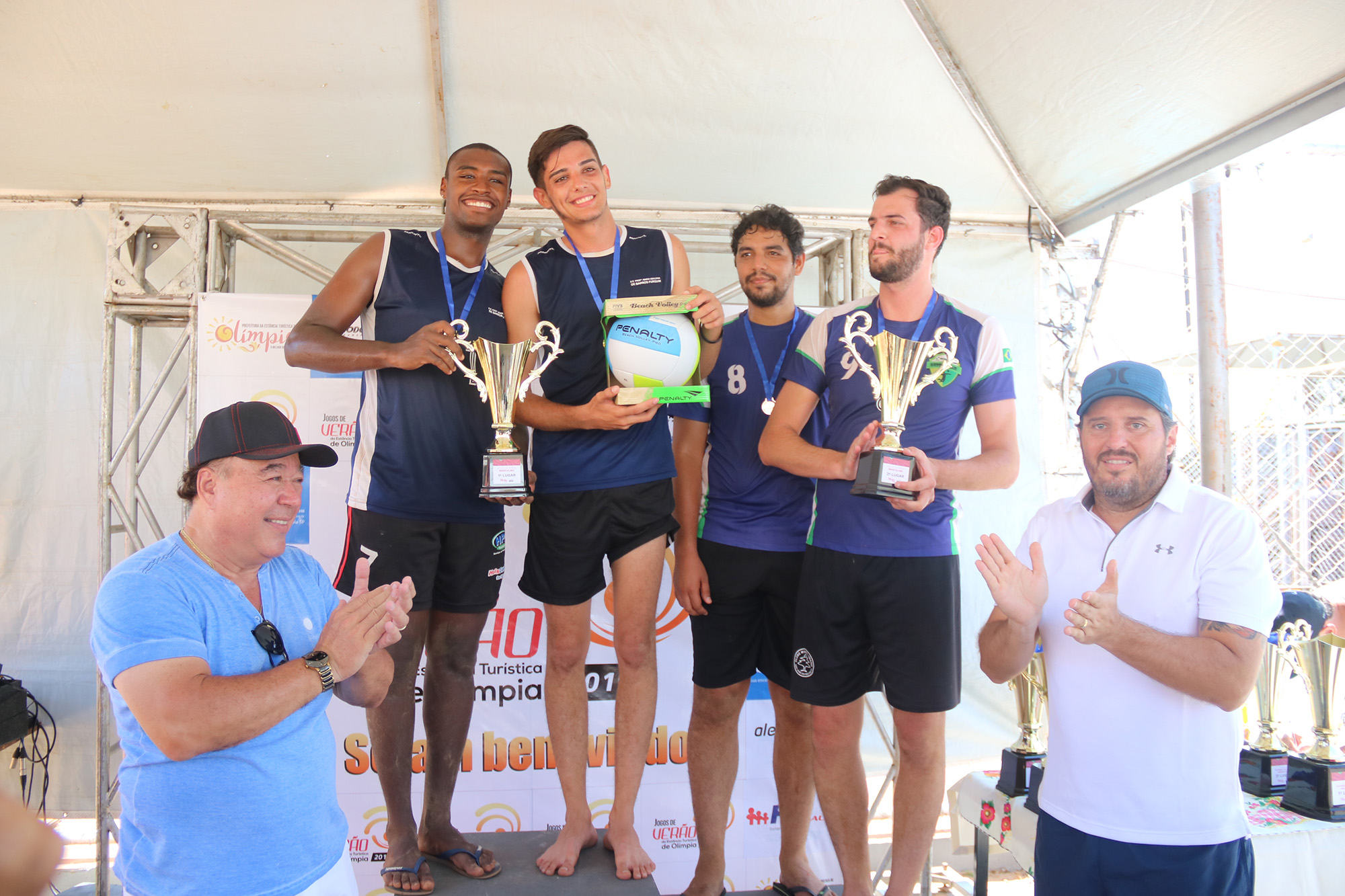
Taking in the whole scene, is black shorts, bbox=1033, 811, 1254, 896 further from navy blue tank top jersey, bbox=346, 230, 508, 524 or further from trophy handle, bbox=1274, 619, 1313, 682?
navy blue tank top jersey, bbox=346, 230, 508, 524

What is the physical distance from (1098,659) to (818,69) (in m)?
2.88

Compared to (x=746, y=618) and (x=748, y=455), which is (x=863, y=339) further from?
(x=746, y=618)

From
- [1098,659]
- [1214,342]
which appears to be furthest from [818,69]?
[1098,659]

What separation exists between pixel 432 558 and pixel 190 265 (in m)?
2.45

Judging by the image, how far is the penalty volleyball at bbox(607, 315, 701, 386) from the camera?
A: 2.31 metres

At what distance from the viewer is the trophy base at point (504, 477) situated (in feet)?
7.28

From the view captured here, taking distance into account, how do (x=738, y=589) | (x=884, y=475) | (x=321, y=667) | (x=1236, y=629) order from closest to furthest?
(x=321, y=667), (x=1236, y=629), (x=884, y=475), (x=738, y=589)

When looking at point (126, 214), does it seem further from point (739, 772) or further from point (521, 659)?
point (739, 772)

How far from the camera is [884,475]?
2.08 metres

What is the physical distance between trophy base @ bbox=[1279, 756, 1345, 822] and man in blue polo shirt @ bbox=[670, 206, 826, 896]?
1727 millimetres

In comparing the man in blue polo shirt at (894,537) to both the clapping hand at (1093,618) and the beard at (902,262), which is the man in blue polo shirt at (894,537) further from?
the clapping hand at (1093,618)

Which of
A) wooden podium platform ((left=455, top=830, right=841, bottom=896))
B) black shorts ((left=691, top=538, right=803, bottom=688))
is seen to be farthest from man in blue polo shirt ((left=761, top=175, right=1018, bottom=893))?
wooden podium platform ((left=455, top=830, right=841, bottom=896))

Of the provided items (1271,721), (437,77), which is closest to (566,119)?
(437,77)

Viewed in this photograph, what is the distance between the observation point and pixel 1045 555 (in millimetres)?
Result: 2092
